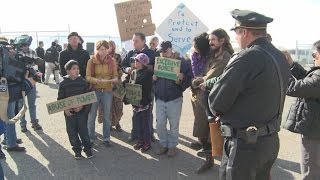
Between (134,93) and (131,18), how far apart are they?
2168 millimetres

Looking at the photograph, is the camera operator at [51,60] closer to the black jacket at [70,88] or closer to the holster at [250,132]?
the black jacket at [70,88]

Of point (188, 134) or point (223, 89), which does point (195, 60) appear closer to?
point (188, 134)

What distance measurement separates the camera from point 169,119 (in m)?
6.45

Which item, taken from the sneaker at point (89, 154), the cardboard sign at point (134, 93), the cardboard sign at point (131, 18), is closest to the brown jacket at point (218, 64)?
the cardboard sign at point (134, 93)

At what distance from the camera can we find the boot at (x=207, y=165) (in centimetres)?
571

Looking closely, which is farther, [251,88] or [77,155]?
[77,155]

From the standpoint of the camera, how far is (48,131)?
8.08 metres

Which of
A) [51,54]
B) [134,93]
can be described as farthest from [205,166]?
[51,54]

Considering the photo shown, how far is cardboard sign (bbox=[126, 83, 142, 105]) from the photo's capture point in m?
6.61

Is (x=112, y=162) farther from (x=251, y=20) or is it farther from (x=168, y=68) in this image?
(x=251, y=20)

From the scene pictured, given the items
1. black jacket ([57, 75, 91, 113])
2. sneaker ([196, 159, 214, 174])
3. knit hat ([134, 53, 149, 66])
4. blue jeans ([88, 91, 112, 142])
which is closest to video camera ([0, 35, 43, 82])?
black jacket ([57, 75, 91, 113])

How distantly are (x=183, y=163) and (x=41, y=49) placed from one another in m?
13.3

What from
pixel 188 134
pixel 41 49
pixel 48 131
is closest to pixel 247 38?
pixel 188 134

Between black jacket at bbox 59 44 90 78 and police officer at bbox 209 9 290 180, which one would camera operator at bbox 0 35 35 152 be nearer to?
black jacket at bbox 59 44 90 78
